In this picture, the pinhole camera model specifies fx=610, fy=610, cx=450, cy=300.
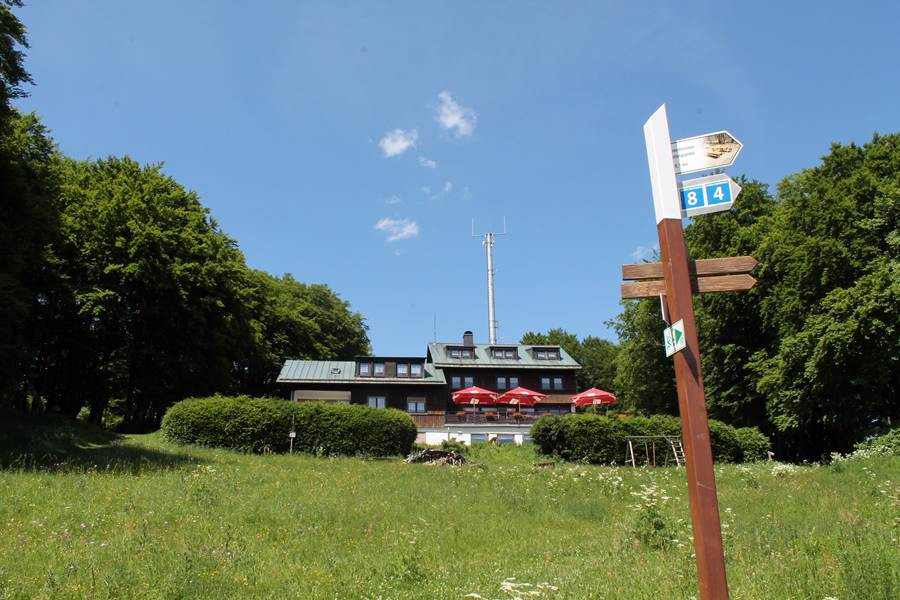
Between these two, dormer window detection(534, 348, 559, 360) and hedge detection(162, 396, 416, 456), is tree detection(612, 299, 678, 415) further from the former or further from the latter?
hedge detection(162, 396, 416, 456)

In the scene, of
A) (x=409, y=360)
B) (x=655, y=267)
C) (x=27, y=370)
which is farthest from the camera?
(x=409, y=360)

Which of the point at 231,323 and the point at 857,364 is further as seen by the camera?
the point at 231,323

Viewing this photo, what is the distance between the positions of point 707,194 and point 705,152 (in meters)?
0.34

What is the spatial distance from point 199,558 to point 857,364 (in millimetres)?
28733

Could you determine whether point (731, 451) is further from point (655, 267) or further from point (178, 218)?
point (178, 218)

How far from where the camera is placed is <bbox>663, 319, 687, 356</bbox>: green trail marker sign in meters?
4.29

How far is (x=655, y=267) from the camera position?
481 cm

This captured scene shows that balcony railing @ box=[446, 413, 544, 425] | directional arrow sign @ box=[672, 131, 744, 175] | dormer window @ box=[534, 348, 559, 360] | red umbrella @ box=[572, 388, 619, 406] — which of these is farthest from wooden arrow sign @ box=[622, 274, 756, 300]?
dormer window @ box=[534, 348, 559, 360]

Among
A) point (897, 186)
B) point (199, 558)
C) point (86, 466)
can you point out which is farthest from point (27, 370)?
point (897, 186)

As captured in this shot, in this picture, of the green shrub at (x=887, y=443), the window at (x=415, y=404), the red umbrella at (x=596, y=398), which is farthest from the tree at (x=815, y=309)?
the window at (x=415, y=404)

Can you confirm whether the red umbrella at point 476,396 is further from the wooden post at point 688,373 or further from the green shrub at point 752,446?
the wooden post at point 688,373

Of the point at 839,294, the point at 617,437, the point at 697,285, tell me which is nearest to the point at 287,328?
the point at 617,437

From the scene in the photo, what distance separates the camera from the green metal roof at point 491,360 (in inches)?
2074

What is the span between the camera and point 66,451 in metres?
19.3
